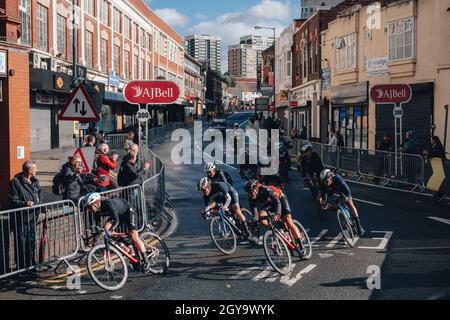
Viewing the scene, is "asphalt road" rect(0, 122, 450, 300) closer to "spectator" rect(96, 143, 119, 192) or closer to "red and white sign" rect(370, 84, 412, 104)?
"spectator" rect(96, 143, 119, 192)

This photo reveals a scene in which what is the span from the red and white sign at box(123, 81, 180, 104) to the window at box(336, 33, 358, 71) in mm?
20148

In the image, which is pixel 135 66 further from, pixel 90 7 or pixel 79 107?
pixel 79 107

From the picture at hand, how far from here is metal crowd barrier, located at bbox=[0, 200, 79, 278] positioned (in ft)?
27.5

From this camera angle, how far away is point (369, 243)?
1055cm

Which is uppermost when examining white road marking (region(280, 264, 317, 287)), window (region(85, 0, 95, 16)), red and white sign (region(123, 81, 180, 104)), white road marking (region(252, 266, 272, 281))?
window (region(85, 0, 95, 16))

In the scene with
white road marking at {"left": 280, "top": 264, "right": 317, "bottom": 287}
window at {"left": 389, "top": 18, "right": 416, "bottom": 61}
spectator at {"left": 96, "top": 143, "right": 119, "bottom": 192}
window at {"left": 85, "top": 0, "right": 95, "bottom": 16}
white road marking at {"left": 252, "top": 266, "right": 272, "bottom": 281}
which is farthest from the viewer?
window at {"left": 85, "top": 0, "right": 95, "bottom": 16}

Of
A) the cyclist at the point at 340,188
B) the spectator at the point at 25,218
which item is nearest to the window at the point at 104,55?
the cyclist at the point at 340,188

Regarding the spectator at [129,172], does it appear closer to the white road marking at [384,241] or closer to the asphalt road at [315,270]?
the asphalt road at [315,270]

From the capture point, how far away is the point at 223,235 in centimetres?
1014

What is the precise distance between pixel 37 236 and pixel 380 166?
14.0 meters

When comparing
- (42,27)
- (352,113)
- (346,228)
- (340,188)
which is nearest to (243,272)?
(346,228)

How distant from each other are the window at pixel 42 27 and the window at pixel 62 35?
2.17 metres

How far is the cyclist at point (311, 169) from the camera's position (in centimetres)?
1355

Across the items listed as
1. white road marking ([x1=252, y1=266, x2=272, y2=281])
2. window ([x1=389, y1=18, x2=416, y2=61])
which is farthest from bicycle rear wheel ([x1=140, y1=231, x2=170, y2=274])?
window ([x1=389, y1=18, x2=416, y2=61])
